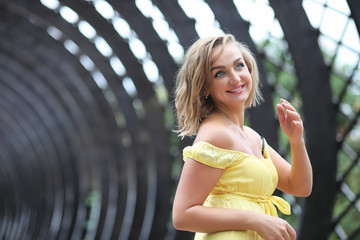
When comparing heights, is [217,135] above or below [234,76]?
below

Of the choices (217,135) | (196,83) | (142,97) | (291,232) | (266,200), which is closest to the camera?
(291,232)

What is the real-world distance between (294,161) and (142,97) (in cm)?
2040

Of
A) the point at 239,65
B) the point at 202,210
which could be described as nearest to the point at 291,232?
the point at 202,210

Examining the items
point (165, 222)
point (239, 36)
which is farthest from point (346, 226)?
point (165, 222)

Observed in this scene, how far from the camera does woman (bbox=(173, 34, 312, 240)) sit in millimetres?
3318

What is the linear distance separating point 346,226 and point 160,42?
880cm

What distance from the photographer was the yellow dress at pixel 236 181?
131 inches

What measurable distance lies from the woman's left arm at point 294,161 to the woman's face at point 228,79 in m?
0.29

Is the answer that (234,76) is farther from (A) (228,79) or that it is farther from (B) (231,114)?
(B) (231,114)

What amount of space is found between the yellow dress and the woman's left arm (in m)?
0.24

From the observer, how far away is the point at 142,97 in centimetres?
2394

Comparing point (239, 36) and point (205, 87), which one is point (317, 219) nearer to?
point (239, 36)

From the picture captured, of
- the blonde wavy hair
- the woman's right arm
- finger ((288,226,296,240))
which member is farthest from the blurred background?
finger ((288,226,296,240))

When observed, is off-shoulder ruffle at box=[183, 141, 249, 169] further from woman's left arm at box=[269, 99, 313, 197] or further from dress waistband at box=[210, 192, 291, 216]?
woman's left arm at box=[269, 99, 313, 197]
